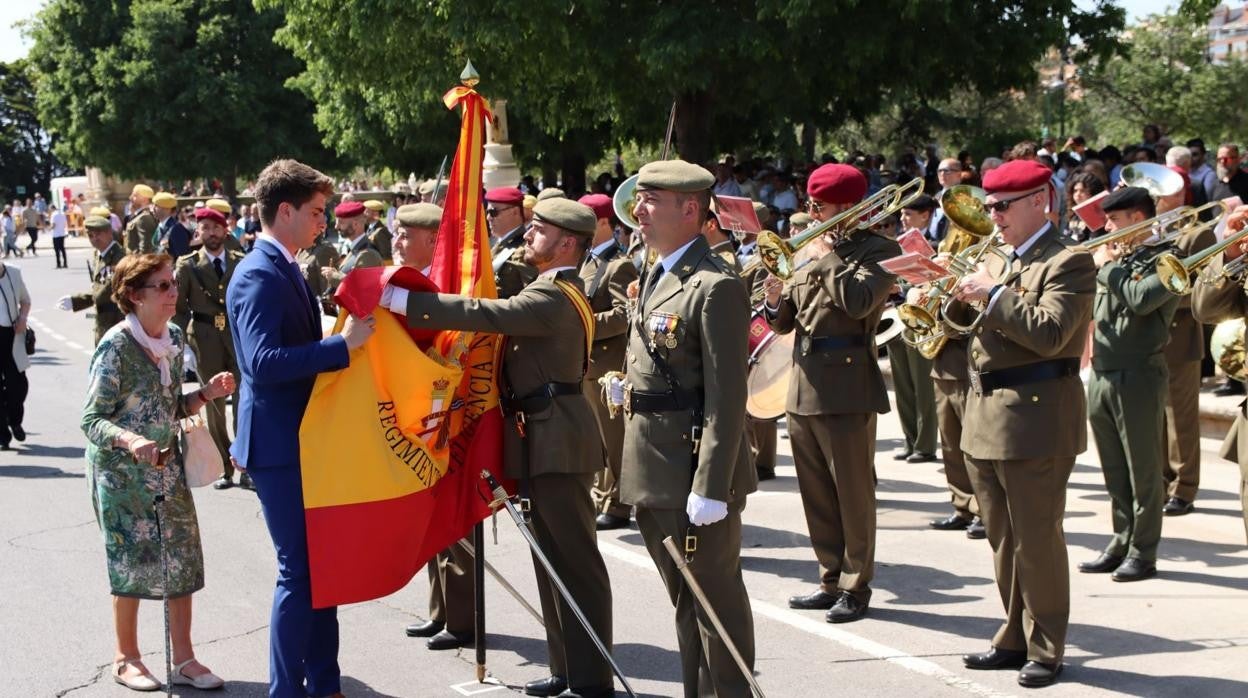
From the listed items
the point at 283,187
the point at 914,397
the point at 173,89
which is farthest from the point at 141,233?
the point at 173,89

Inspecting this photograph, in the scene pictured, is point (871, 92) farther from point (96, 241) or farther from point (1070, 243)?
point (1070, 243)

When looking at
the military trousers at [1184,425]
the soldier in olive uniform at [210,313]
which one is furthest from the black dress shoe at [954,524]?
the soldier in olive uniform at [210,313]

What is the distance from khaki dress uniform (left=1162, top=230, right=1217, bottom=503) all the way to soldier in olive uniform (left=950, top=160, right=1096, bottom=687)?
10.2ft

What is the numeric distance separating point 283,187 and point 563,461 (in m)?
1.51

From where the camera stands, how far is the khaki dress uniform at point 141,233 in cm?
1745

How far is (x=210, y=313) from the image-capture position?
33.2 feet

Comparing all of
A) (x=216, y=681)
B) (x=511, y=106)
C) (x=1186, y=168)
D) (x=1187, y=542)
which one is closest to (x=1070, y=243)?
(x=1187, y=542)

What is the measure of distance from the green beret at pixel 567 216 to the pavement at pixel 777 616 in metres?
1.99

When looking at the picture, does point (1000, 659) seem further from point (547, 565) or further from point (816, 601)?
point (547, 565)

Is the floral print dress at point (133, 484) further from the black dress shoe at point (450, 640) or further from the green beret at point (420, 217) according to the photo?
the green beret at point (420, 217)

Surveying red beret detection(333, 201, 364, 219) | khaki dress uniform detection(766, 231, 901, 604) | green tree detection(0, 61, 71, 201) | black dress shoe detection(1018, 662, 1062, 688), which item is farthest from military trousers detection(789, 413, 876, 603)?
green tree detection(0, 61, 71, 201)

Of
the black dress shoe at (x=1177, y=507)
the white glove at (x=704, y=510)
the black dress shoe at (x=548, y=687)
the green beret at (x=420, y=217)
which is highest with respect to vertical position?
the green beret at (x=420, y=217)

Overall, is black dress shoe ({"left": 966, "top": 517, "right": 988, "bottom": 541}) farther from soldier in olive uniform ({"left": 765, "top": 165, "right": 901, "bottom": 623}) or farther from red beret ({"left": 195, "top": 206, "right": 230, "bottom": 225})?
red beret ({"left": 195, "top": 206, "right": 230, "bottom": 225})

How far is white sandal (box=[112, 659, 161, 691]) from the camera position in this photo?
583 cm
